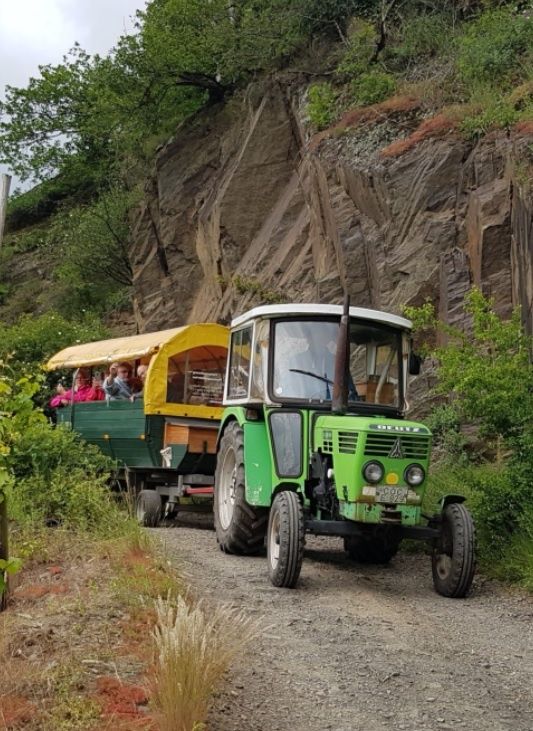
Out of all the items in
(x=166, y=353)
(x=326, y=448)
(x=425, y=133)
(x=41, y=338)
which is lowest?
(x=326, y=448)

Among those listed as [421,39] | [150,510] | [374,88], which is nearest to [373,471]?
[150,510]

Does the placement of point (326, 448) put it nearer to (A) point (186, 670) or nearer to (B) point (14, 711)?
(A) point (186, 670)

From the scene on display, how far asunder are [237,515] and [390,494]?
2.25 m

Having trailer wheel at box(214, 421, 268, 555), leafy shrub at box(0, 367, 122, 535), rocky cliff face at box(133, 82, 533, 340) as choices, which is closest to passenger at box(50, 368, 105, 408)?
leafy shrub at box(0, 367, 122, 535)

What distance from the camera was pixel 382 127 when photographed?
61.8ft

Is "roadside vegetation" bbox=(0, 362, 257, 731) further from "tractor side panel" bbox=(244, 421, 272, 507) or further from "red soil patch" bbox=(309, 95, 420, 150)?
"red soil patch" bbox=(309, 95, 420, 150)

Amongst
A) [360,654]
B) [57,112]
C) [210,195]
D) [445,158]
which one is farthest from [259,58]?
[360,654]

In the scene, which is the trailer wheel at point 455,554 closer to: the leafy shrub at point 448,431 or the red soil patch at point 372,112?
the leafy shrub at point 448,431

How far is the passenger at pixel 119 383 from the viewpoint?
52.0ft

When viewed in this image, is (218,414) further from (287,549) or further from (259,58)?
(259,58)

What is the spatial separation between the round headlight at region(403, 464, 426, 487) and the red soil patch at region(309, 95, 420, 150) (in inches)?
456

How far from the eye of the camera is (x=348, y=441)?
8.95 meters

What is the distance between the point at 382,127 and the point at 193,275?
9720 mm

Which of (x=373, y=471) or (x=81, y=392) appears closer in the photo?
(x=373, y=471)
